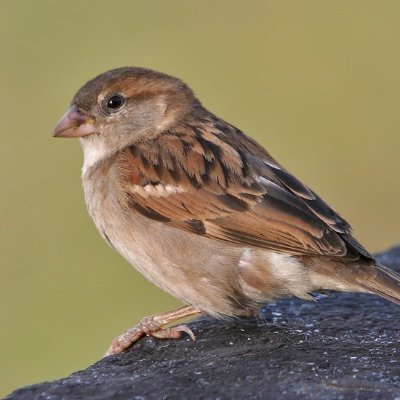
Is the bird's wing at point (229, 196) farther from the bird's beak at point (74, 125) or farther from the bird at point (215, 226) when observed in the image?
the bird's beak at point (74, 125)

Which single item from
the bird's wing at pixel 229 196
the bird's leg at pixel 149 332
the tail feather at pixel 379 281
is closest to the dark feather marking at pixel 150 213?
the bird's wing at pixel 229 196

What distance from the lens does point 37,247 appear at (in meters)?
8.95

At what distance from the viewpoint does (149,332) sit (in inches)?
174

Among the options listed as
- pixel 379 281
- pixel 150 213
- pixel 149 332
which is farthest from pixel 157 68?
pixel 379 281

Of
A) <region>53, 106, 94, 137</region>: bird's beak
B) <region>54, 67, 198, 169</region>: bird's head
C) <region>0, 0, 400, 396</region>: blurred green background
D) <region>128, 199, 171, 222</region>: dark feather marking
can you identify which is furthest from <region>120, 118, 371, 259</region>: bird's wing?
<region>0, 0, 400, 396</region>: blurred green background

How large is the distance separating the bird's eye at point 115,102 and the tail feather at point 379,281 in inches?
62.8

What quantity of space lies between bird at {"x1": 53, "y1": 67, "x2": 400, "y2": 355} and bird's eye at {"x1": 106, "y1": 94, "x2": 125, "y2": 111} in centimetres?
21

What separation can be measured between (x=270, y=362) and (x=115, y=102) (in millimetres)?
1953

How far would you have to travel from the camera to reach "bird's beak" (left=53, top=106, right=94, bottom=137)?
515 centimetres

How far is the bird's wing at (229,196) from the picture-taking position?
4387 millimetres

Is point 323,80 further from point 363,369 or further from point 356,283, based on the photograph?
point 363,369

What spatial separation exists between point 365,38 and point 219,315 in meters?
8.23

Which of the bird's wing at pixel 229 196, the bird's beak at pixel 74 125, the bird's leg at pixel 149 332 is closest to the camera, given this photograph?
the bird's leg at pixel 149 332

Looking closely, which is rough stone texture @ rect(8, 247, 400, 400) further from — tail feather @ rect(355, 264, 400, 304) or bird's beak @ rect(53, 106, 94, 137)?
bird's beak @ rect(53, 106, 94, 137)
